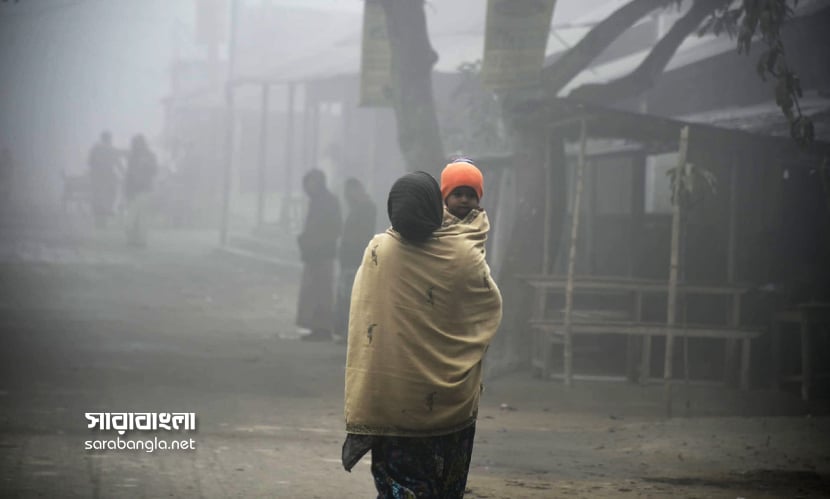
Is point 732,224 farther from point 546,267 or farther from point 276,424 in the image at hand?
point 276,424

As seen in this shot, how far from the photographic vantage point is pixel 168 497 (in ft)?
19.4

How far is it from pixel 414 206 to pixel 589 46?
8.48 meters

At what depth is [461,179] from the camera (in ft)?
14.4

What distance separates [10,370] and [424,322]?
6.75 metres

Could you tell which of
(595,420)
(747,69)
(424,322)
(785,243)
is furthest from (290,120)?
(424,322)

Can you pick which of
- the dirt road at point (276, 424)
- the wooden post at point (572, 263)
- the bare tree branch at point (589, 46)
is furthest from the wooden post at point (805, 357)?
the bare tree branch at point (589, 46)

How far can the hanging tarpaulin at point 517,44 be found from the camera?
1144 centimetres

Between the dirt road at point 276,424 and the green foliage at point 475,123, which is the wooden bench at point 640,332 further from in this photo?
the green foliage at point 475,123

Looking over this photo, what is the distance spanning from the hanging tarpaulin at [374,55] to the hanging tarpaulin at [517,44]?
7.19 feet

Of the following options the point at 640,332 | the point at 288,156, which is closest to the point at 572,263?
the point at 640,332

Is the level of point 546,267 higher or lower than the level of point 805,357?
higher

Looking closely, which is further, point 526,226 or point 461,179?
point 526,226

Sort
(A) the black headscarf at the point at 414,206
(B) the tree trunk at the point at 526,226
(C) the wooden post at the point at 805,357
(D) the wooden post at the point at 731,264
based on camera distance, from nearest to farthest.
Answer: (A) the black headscarf at the point at 414,206 → (C) the wooden post at the point at 805,357 → (D) the wooden post at the point at 731,264 → (B) the tree trunk at the point at 526,226

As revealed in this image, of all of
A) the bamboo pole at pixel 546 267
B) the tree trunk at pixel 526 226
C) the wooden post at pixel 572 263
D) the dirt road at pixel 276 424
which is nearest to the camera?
the dirt road at pixel 276 424
